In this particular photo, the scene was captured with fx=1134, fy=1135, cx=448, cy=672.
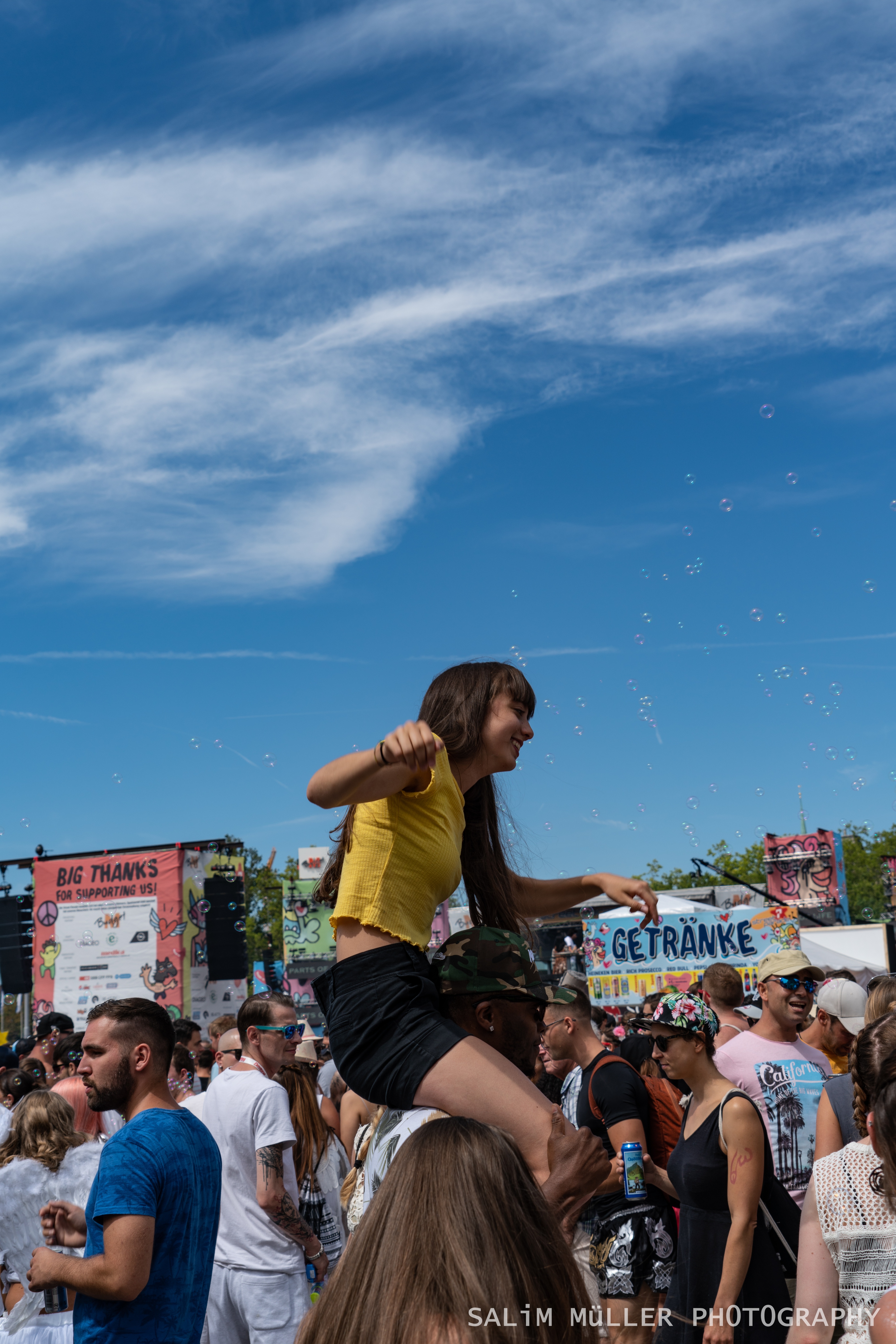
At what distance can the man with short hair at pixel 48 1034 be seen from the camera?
945cm

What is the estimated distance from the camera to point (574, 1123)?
5.37 meters

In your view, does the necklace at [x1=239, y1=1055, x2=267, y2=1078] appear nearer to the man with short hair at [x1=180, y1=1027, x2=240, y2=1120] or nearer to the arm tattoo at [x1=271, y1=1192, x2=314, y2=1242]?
the man with short hair at [x1=180, y1=1027, x2=240, y2=1120]

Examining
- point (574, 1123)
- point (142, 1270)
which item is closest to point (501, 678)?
point (142, 1270)

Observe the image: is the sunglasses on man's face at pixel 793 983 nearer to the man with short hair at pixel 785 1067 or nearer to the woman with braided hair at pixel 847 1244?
the man with short hair at pixel 785 1067

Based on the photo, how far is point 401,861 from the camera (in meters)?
2.30

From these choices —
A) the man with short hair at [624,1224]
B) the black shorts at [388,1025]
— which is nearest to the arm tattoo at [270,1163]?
the man with short hair at [624,1224]

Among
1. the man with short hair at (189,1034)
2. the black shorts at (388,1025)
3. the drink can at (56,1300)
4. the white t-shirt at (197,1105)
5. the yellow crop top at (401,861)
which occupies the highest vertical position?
the yellow crop top at (401,861)

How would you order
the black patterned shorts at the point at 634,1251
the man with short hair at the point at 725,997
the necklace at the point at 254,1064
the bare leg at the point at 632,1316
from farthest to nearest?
the man with short hair at the point at 725,997, the necklace at the point at 254,1064, the black patterned shorts at the point at 634,1251, the bare leg at the point at 632,1316

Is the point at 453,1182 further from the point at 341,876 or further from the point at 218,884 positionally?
the point at 218,884

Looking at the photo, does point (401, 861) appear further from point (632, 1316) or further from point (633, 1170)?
point (632, 1316)

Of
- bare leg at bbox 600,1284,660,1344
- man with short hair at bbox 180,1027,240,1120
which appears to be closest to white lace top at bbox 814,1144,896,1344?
bare leg at bbox 600,1284,660,1344

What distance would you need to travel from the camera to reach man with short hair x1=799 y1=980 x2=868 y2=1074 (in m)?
5.91

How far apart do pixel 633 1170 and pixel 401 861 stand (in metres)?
2.25

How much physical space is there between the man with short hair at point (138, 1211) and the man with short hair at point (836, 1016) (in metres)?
3.52
